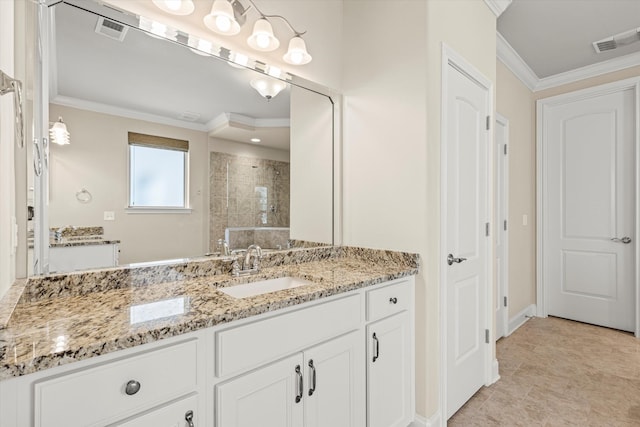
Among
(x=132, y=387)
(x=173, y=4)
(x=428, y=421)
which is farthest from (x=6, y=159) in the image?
(x=428, y=421)

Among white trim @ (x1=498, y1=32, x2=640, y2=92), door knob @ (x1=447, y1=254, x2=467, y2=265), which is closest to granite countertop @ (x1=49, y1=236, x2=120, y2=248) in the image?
door knob @ (x1=447, y1=254, x2=467, y2=265)

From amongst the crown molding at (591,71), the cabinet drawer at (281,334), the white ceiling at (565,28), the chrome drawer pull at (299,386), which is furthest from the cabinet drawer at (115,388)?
the crown molding at (591,71)

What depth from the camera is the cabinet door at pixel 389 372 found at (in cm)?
150

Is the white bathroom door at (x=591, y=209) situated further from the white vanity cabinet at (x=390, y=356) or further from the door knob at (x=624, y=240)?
the white vanity cabinet at (x=390, y=356)

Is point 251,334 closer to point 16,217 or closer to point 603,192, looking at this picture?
point 16,217

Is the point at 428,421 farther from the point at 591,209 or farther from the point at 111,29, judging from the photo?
the point at 591,209

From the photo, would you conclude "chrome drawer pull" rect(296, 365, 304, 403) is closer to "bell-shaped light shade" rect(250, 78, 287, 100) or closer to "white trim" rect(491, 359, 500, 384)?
"bell-shaped light shade" rect(250, 78, 287, 100)

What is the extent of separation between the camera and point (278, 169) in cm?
194

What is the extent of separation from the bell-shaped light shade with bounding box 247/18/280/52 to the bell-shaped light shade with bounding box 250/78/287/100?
164mm

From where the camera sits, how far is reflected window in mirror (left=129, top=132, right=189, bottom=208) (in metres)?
1.41

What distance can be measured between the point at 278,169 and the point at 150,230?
0.80 metres

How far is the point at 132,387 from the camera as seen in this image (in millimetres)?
819

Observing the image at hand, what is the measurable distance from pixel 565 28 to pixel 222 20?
290 centimetres

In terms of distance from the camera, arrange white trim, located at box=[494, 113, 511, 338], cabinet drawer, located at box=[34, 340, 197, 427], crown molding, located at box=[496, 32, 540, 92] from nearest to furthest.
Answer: cabinet drawer, located at box=[34, 340, 197, 427] < crown molding, located at box=[496, 32, 540, 92] < white trim, located at box=[494, 113, 511, 338]
